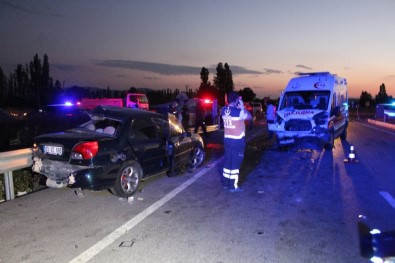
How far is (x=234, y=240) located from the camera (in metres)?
4.65

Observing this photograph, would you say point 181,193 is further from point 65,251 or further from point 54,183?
point 65,251

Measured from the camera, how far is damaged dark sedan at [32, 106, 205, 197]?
6.05m

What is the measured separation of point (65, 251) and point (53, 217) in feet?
4.49

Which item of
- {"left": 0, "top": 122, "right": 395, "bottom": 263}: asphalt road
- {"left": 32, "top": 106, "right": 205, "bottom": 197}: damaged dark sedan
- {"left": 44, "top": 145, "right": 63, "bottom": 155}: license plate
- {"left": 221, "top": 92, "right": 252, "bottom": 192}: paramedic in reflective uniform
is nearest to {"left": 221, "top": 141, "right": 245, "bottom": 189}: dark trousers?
{"left": 221, "top": 92, "right": 252, "bottom": 192}: paramedic in reflective uniform

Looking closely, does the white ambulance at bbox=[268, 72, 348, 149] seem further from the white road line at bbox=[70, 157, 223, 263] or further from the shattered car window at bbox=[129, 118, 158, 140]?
the shattered car window at bbox=[129, 118, 158, 140]

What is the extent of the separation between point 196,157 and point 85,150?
3878 millimetres

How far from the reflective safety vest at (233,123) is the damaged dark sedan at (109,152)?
1.39 meters

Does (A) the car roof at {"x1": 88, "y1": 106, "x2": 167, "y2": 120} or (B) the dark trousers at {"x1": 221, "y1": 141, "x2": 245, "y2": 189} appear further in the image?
(B) the dark trousers at {"x1": 221, "y1": 141, "x2": 245, "y2": 189}

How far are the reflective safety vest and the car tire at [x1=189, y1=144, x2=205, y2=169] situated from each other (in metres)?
2.14

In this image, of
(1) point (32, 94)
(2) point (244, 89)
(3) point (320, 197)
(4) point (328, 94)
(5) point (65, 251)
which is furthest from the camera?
(2) point (244, 89)

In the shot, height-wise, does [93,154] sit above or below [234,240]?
above

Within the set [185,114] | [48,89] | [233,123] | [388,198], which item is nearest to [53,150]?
[233,123]

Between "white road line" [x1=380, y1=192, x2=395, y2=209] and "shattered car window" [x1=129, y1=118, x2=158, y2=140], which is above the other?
"shattered car window" [x1=129, y1=118, x2=158, y2=140]

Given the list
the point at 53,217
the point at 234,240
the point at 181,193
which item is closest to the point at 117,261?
the point at 234,240
